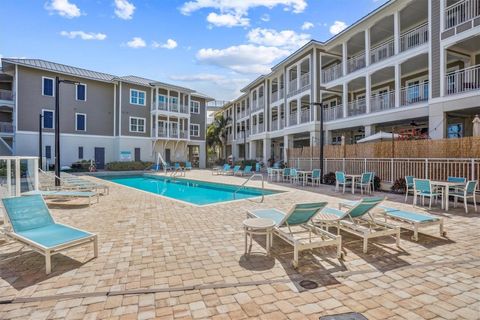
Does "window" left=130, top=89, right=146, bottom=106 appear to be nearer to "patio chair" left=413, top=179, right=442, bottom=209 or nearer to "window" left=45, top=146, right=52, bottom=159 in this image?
"window" left=45, top=146, right=52, bottom=159

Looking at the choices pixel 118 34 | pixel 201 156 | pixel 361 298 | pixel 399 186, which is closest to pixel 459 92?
pixel 399 186

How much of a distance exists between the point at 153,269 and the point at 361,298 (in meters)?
2.77

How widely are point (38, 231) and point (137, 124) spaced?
27.1 m

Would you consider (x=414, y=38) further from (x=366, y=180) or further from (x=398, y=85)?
(x=366, y=180)

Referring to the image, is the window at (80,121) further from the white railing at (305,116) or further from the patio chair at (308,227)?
the patio chair at (308,227)

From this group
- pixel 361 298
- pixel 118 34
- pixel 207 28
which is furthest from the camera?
pixel 207 28

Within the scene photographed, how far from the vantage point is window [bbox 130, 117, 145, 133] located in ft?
96.4

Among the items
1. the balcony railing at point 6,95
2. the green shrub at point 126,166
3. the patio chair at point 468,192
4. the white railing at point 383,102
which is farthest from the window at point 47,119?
the patio chair at point 468,192

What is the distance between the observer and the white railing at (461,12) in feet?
39.6

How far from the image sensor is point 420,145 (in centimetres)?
1145

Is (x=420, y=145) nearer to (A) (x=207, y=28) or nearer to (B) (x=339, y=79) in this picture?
(B) (x=339, y=79)

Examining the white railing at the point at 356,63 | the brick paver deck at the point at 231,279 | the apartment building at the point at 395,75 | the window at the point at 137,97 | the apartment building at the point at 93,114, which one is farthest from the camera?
the window at the point at 137,97

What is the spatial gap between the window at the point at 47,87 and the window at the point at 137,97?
7.21 metres

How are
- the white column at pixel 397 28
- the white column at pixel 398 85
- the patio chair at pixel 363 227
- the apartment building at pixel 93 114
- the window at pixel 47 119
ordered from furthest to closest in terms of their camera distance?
1. the window at pixel 47 119
2. the apartment building at pixel 93 114
3. the white column at pixel 398 85
4. the white column at pixel 397 28
5. the patio chair at pixel 363 227
